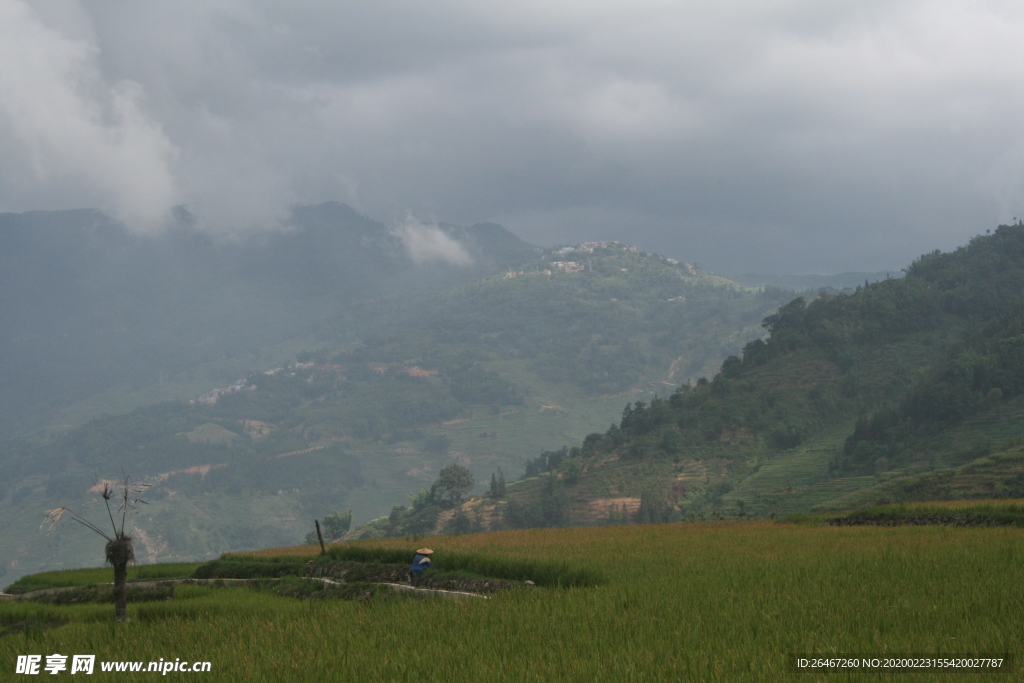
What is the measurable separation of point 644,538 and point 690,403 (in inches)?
4317

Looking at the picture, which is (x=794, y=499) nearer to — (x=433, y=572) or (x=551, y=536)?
(x=551, y=536)

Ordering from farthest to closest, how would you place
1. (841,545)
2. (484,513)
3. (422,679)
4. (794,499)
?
(484,513)
(794,499)
(841,545)
(422,679)

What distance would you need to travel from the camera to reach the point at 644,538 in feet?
100.0

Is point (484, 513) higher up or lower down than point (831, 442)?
Result: lower down

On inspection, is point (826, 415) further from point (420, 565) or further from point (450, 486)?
point (420, 565)

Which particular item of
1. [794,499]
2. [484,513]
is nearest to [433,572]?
[794,499]
